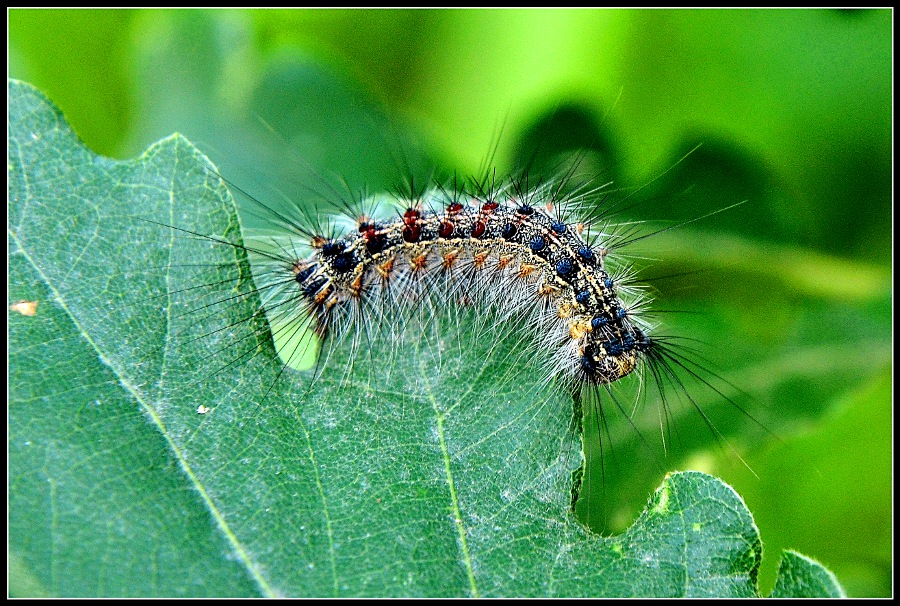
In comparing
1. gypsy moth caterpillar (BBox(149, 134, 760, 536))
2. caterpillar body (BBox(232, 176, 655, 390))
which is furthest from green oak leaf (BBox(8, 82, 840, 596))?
caterpillar body (BBox(232, 176, 655, 390))

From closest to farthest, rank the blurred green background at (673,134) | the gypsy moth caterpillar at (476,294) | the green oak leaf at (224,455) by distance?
the green oak leaf at (224,455)
the gypsy moth caterpillar at (476,294)
the blurred green background at (673,134)

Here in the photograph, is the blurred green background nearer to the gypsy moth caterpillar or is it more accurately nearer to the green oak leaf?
the gypsy moth caterpillar

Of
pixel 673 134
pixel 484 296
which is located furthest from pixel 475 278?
pixel 673 134

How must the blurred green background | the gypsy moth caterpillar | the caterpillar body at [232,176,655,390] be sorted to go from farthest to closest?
the blurred green background → the caterpillar body at [232,176,655,390] → the gypsy moth caterpillar

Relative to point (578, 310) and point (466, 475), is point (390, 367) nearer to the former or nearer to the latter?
point (466, 475)

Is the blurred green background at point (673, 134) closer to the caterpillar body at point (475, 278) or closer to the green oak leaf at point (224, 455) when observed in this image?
the caterpillar body at point (475, 278)

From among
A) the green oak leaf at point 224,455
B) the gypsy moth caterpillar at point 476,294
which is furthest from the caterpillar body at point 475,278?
the green oak leaf at point 224,455
